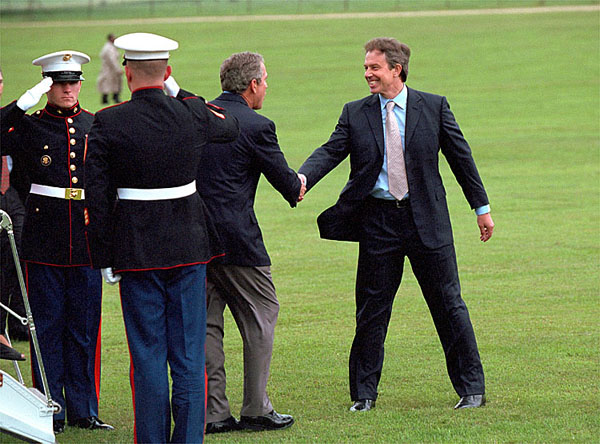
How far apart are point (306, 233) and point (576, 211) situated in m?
3.33

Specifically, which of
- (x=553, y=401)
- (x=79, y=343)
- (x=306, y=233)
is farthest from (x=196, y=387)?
(x=306, y=233)

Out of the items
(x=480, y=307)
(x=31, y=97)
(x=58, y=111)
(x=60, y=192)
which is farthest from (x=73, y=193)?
(x=480, y=307)

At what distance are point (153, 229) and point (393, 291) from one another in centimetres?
184

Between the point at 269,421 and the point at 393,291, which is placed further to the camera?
the point at 393,291

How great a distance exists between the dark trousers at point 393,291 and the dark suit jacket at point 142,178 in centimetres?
149

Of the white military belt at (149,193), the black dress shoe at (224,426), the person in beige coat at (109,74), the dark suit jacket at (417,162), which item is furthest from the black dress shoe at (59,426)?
the person in beige coat at (109,74)

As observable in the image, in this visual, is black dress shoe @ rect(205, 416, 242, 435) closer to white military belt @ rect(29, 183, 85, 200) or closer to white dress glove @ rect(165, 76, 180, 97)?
white military belt @ rect(29, 183, 85, 200)

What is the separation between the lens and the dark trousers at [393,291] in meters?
5.75

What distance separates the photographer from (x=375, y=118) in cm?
583

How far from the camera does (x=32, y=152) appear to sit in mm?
5520

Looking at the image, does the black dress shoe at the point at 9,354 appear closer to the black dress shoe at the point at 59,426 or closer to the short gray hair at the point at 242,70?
the black dress shoe at the point at 59,426

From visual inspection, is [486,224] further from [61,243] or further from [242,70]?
[61,243]

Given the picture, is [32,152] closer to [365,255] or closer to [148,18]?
[365,255]

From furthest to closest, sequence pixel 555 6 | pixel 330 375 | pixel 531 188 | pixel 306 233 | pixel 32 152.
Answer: pixel 555 6 → pixel 531 188 → pixel 306 233 → pixel 330 375 → pixel 32 152
